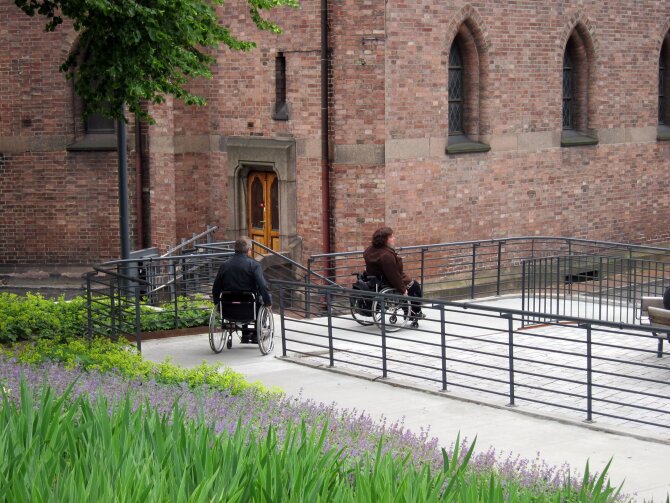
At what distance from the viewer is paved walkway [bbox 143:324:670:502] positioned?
9.45m

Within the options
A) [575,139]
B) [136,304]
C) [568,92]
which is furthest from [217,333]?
[568,92]

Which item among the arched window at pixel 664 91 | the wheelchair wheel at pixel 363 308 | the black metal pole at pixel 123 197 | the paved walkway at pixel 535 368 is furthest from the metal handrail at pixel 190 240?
the arched window at pixel 664 91

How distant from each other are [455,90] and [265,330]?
31.6 feet

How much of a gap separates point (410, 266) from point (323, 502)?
15648 mm

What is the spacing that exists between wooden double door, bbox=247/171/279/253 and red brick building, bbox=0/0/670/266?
0.11 ft

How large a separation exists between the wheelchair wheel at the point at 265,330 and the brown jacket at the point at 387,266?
7.01 ft

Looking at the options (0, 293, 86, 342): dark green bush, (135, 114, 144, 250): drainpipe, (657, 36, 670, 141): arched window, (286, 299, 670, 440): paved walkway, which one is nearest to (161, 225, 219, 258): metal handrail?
(135, 114, 144, 250): drainpipe

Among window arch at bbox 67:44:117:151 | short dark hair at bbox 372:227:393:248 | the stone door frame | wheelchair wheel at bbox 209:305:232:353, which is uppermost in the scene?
window arch at bbox 67:44:117:151

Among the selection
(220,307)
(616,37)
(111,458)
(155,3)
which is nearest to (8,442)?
(111,458)

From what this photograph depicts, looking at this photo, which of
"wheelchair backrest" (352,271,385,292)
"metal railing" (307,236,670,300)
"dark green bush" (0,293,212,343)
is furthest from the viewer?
"metal railing" (307,236,670,300)

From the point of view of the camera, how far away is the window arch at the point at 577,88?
81.0 feet

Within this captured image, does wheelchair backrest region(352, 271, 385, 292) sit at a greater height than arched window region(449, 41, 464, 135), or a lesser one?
lesser

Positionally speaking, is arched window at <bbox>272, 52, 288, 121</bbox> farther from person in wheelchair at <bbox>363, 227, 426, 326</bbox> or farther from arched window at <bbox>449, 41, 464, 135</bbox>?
person in wheelchair at <bbox>363, 227, 426, 326</bbox>

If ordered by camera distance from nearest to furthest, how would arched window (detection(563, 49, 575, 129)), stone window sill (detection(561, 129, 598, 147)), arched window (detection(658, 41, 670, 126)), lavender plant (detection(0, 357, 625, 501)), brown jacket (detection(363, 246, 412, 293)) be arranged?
lavender plant (detection(0, 357, 625, 501))
brown jacket (detection(363, 246, 412, 293))
stone window sill (detection(561, 129, 598, 147))
arched window (detection(563, 49, 575, 129))
arched window (detection(658, 41, 670, 126))
